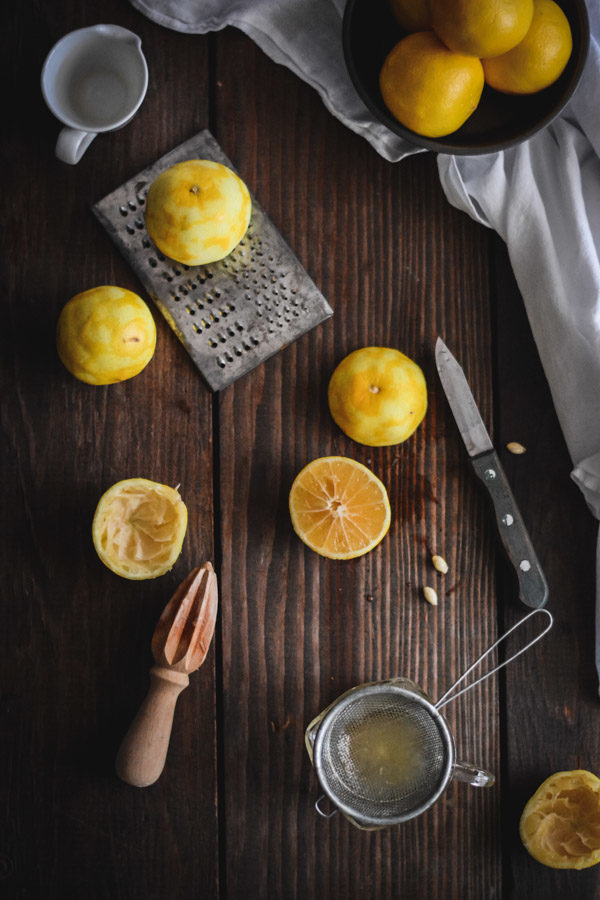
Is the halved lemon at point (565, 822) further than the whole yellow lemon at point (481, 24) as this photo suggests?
Yes

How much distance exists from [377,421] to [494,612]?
29 centimetres

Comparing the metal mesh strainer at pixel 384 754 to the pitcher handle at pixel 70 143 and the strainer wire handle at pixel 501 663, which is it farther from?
the pitcher handle at pixel 70 143

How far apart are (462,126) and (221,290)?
0.34 meters

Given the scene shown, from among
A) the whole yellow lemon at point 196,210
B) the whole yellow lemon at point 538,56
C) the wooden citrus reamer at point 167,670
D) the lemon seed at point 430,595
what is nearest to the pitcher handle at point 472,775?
the lemon seed at point 430,595

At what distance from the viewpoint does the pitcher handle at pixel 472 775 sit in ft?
2.85

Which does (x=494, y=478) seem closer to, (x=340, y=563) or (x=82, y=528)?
(x=340, y=563)

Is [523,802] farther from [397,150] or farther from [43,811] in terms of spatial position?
[397,150]

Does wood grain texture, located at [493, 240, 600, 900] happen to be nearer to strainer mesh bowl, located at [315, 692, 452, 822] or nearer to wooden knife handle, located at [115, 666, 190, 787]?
strainer mesh bowl, located at [315, 692, 452, 822]

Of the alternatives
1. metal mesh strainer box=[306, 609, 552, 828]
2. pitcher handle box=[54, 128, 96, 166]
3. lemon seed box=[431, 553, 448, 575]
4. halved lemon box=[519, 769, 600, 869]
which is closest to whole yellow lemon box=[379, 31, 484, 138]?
pitcher handle box=[54, 128, 96, 166]

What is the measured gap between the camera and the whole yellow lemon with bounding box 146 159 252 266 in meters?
0.86

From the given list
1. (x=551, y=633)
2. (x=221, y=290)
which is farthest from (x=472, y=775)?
(x=221, y=290)

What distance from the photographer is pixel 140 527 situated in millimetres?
912

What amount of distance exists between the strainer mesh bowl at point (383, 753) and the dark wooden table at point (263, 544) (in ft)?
0.20

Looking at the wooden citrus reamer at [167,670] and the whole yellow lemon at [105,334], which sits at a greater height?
the whole yellow lemon at [105,334]
